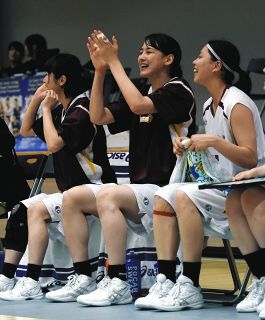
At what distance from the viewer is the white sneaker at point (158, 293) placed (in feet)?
15.2

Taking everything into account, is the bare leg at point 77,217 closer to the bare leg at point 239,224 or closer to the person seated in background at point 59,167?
the person seated in background at point 59,167

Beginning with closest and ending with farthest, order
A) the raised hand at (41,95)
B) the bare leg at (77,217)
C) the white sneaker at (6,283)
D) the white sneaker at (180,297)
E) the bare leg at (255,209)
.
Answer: the bare leg at (255,209), the white sneaker at (180,297), the bare leg at (77,217), the white sneaker at (6,283), the raised hand at (41,95)

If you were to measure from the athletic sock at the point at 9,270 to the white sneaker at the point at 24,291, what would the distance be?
0.25 m

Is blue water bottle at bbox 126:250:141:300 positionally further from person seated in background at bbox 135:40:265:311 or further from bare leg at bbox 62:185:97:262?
person seated in background at bbox 135:40:265:311

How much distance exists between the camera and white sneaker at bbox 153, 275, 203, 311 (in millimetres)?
4582

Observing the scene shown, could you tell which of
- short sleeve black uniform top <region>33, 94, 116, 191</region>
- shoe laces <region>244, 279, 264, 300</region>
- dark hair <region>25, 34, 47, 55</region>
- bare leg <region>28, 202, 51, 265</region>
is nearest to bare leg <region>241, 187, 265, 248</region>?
shoe laces <region>244, 279, 264, 300</region>

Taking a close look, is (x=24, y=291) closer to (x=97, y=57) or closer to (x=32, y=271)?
(x=32, y=271)

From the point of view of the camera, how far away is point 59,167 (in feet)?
18.2

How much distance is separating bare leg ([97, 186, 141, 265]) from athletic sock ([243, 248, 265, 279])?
76 cm

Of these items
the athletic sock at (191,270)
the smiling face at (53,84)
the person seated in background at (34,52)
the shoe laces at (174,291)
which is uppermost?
the smiling face at (53,84)

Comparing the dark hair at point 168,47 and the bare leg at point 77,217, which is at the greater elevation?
the dark hair at point 168,47

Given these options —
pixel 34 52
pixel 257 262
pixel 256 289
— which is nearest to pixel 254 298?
pixel 256 289

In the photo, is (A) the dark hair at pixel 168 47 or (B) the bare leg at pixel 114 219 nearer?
(B) the bare leg at pixel 114 219

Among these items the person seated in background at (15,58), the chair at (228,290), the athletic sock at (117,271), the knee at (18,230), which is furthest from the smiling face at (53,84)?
the person seated in background at (15,58)
